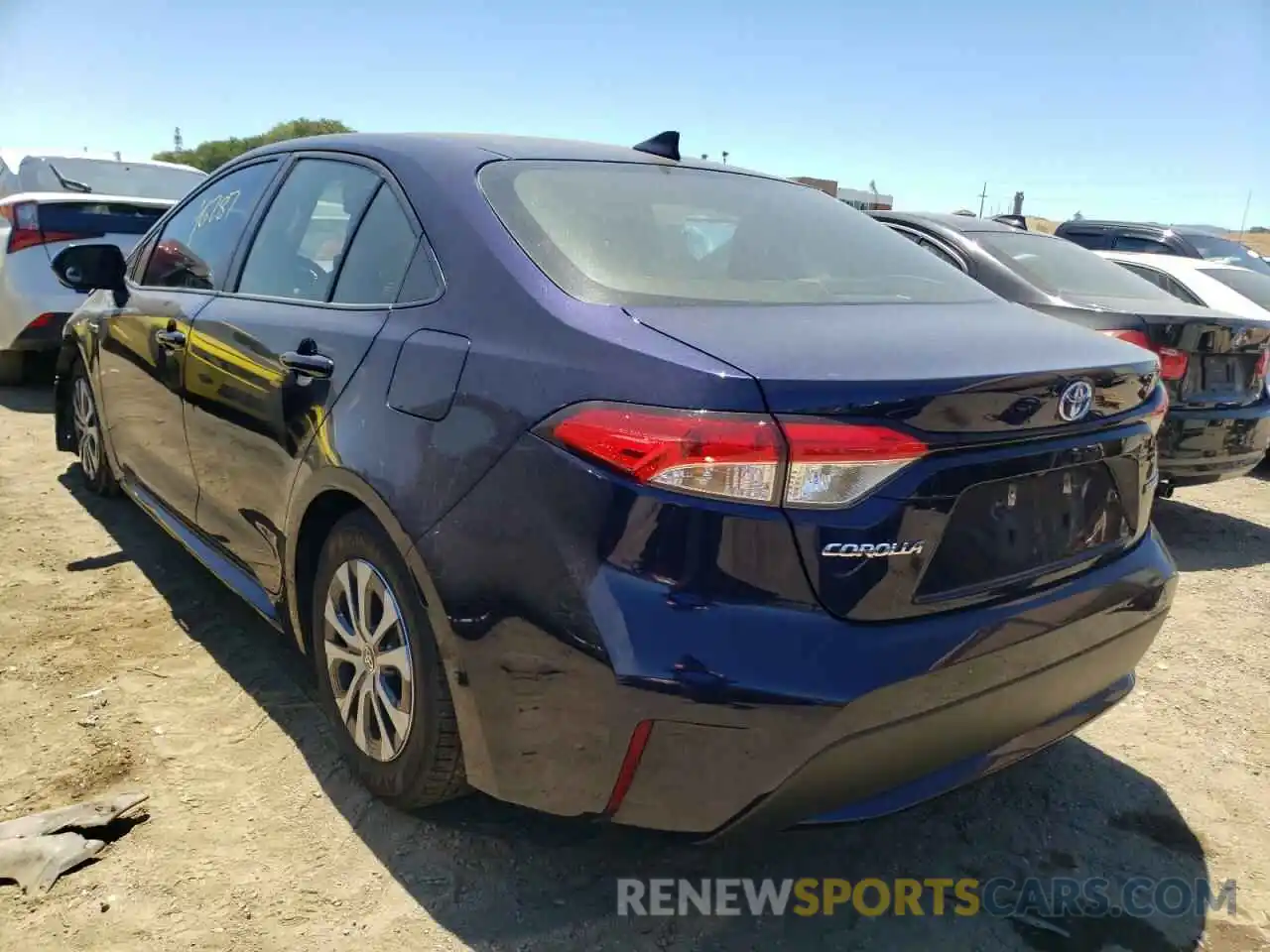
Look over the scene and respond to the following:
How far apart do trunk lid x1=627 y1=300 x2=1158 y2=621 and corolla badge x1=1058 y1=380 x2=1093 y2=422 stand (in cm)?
1

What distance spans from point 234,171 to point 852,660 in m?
2.85

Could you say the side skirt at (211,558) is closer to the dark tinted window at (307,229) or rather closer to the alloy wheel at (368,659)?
the alloy wheel at (368,659)

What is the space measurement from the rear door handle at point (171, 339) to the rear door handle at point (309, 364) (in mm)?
853

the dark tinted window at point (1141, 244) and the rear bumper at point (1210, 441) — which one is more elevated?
the dark tinted window at point (1141, 244)

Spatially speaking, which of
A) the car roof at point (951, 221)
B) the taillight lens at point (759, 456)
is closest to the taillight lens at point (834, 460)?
the taillight lens at point (759, 456)

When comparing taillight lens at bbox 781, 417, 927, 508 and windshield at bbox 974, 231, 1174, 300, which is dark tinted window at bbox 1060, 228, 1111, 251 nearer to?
windshield at bbox 974, 231, 1174, 300

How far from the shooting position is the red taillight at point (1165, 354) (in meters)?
4.55

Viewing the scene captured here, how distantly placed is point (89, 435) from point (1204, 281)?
6.89 meters

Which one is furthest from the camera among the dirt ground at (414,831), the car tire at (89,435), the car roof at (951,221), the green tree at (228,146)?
the green tree at (228,146)

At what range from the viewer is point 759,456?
1669 mm

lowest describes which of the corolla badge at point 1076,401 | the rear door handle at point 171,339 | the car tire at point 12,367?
the car tire at point 12,367

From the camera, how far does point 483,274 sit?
212 cm

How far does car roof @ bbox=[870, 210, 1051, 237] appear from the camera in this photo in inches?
224

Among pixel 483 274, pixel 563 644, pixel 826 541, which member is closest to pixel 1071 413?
pixel 826 541
